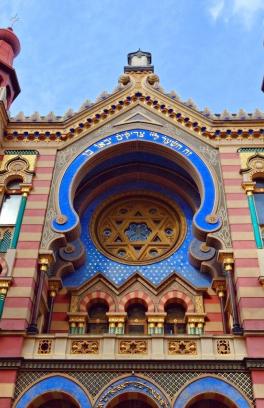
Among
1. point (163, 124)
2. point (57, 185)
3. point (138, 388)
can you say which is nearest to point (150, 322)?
point (138, 388)

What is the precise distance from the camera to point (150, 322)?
54.0 feet

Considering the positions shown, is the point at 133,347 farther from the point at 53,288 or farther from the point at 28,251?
the point at 28,251

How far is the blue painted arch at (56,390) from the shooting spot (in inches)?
514

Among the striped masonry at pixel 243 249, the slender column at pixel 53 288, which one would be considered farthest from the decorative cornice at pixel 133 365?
the slender column at pixel 53 288

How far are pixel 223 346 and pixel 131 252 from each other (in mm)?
5545

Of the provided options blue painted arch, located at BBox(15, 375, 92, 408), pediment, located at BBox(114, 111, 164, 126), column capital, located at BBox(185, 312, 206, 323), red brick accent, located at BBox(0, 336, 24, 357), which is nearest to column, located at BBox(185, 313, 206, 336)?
column capital, located at BBox(185, 312, 206, 323)

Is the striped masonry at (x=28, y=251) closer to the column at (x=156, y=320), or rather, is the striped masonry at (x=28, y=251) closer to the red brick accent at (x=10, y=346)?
the red brick accent at (x=10, y=346)

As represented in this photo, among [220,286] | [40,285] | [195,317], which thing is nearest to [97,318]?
[40,285]

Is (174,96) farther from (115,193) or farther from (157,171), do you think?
(115,193)

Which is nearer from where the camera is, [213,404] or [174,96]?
[213,404]

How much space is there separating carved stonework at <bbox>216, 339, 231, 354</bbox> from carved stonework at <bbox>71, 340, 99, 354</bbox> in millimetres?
3230

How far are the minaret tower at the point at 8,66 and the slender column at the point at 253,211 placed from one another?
31.0ft

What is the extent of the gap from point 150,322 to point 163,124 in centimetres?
735

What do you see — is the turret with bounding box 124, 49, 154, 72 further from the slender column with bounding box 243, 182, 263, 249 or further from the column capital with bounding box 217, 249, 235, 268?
the column capital with bounding box 217, 249, 235, 268
